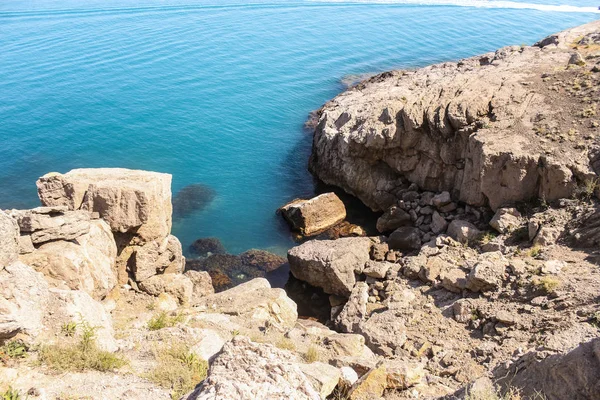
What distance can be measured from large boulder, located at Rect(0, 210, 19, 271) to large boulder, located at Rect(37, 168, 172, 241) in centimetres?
526

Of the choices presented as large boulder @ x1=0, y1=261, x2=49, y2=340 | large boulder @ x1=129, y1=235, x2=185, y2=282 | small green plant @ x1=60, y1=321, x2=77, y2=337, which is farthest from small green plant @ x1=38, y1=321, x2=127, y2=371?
large boulder @ x1=129, y1=235, x2=185, y2=282

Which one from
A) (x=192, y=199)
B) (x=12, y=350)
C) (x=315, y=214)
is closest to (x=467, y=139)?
(x=315, y=214)

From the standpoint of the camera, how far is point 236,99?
4488cm

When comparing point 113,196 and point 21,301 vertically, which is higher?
point 21,301

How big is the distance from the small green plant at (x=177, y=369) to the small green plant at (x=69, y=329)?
6.85ft

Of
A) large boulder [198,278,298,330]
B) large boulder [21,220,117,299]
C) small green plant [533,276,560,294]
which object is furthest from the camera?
large boulder [198,278,298,330]

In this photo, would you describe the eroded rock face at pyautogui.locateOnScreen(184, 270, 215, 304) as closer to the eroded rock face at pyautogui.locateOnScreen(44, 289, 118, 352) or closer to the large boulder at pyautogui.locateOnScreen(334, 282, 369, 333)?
the large boulder at pyautogui.locateOnScreen(334, 282, 369, 333)

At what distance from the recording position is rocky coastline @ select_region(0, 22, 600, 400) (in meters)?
10.8

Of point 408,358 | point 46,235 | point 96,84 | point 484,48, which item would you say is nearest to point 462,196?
point 408,358

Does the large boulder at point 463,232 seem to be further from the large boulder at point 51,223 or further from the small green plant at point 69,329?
the small green plant at point 69,329

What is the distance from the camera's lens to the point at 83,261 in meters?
16.8

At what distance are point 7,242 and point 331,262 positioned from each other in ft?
47.3

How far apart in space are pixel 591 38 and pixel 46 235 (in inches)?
1379

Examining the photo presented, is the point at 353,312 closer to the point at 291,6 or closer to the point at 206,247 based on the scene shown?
the point at 206,247
